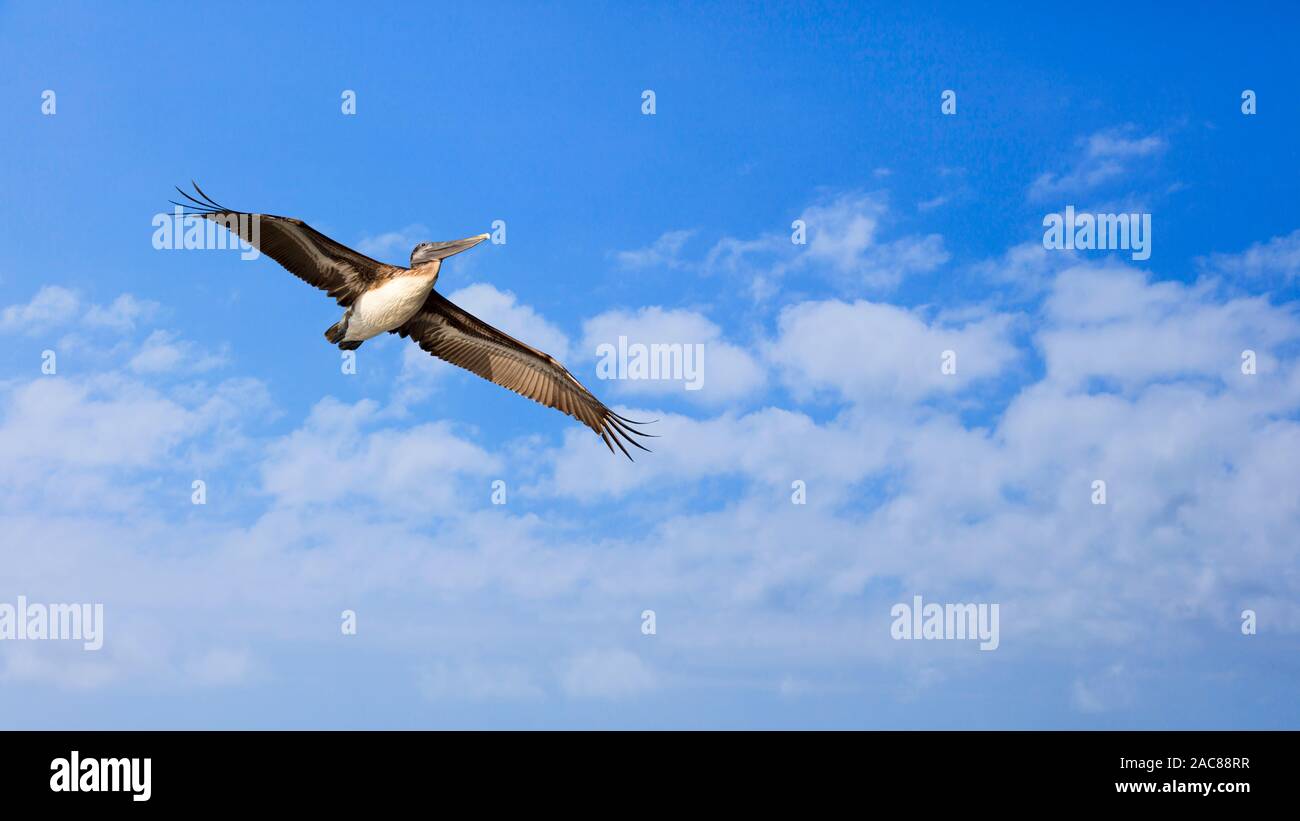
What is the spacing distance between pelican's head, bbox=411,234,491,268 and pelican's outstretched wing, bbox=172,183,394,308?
544 mm

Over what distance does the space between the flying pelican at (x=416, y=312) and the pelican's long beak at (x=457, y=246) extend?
0.7 inches

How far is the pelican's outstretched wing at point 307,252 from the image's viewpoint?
50.5ft

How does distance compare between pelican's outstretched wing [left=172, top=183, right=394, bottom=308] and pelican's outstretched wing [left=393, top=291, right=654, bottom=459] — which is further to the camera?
pelican's outstretched wing [left=393, top=291, right=654, bottom=459]

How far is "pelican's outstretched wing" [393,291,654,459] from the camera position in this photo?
61.0 feet

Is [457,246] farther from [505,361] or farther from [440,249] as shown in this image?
[505,361]

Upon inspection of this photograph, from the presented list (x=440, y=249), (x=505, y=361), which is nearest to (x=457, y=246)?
(x=440, y=249)

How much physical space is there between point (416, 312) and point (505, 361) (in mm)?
2161

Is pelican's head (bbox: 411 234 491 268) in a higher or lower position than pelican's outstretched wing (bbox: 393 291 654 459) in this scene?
higher
